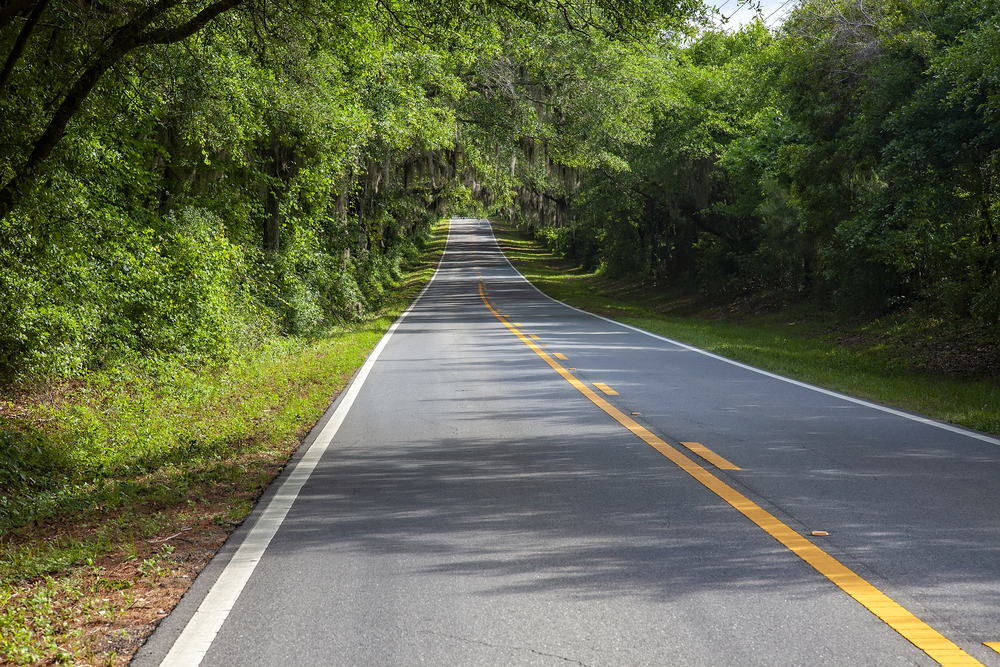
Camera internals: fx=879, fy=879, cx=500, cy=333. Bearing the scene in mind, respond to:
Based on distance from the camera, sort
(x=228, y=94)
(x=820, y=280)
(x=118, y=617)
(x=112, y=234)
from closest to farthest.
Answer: (x=118, y=617) → (x=112, y=234) → (x=228, y=94) → (x=820, y=280)

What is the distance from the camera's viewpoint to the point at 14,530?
6.43m

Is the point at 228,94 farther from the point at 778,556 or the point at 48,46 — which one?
the point at 778,556

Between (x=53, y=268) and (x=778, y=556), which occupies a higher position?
(x=53, y=268)

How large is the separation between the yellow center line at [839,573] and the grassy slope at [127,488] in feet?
10.8

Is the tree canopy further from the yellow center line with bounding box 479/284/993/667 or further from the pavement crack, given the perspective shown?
the pavement crack

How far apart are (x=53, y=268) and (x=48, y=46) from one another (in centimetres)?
262

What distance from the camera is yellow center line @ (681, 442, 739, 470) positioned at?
7.01 metres

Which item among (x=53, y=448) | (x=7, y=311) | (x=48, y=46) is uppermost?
(x=48, y=46)

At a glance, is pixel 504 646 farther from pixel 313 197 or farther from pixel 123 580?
pixel 313 197

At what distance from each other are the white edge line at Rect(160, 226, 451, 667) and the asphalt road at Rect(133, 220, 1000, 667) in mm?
16

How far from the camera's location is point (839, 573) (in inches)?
175

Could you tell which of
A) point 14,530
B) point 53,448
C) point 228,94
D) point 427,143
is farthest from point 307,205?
point 14,530

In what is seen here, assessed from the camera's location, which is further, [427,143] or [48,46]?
[427,143]

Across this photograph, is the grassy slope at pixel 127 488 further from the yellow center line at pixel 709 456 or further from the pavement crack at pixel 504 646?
the yellow center line at pixel 709 456
